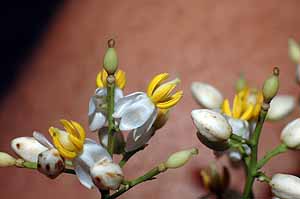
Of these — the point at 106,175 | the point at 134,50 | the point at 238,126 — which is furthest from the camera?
the point at 134,50

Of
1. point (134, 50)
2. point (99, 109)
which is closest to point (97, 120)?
point (99, 109)

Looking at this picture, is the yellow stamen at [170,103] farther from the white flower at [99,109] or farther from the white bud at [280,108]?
the white bud at [280,108]

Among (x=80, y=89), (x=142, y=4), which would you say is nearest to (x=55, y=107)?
(x=80, y=89)

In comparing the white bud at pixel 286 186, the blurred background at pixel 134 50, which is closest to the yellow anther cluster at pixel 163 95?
the white bud at pixel 286 186

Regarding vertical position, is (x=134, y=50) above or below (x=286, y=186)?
above

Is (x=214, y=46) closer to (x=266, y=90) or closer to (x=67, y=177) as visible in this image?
(x=67, y=177)

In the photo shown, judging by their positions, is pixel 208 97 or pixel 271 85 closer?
pixel 271 85

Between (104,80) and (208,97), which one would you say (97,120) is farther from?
(208,97)
